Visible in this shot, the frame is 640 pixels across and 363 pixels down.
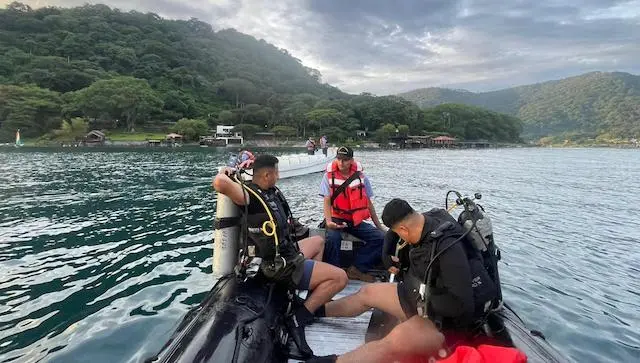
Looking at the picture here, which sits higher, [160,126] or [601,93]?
[601,93]

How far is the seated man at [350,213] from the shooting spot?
6383 mm

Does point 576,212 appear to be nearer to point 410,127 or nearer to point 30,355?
point 30,355

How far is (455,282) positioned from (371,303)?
131 centimetres

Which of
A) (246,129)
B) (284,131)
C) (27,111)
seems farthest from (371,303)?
(246,129)

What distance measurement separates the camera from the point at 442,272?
3.19 metres

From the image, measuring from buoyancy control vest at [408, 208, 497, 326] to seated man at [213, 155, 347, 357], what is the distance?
129 centimetres

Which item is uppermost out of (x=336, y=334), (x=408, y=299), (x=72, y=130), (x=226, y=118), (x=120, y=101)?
(x=120, y=101)

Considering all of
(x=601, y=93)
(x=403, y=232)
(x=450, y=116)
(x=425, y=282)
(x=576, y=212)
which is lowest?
(x=576, y=212)

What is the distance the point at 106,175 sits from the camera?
26094 mm

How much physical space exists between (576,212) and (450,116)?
5282 inches

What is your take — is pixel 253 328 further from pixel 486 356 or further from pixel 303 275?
pixel 486 356

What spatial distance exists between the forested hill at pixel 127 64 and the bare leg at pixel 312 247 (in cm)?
8863

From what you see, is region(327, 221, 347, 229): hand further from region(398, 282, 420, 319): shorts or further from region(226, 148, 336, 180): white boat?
region(226, 148, 336, 180): white boat

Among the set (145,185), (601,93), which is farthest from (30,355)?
(601,93)
